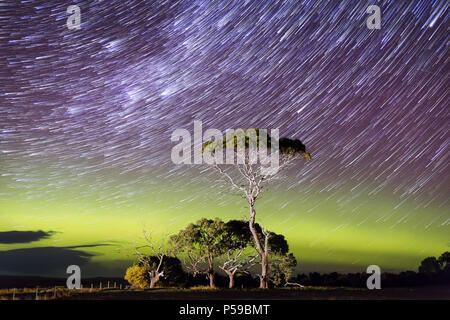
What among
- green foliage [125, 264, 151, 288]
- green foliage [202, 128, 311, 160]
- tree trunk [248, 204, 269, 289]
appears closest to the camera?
tree trunk [248, 204, 269, 289]

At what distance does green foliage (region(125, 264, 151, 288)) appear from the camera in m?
44.6

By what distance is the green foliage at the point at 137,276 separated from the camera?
44.6m

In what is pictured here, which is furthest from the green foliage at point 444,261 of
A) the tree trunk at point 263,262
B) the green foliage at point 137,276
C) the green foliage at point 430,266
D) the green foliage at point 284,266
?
the green foliage at point 137,276

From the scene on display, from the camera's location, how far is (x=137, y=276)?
147ft

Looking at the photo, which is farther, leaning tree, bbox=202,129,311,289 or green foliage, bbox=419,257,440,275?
green foliage, bbox=419,257,440,275

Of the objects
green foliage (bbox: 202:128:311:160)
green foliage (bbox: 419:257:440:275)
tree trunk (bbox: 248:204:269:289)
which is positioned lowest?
green foliage (bbox: 419:257:440:275)

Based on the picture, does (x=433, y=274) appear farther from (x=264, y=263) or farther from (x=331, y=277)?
(x=264, y=263)

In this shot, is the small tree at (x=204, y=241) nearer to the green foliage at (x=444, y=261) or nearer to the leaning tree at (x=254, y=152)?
the leaning tree at (x=254, y=152)

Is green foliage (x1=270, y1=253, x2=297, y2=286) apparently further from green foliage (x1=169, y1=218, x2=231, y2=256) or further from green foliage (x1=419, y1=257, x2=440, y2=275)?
green foliage (x1=419, y1=257, x2=440, y2=275)

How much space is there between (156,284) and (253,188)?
21150mm

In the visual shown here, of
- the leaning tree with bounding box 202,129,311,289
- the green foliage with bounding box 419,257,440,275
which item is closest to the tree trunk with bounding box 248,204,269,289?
the leaning tree with bounding box 202,129,311,289
